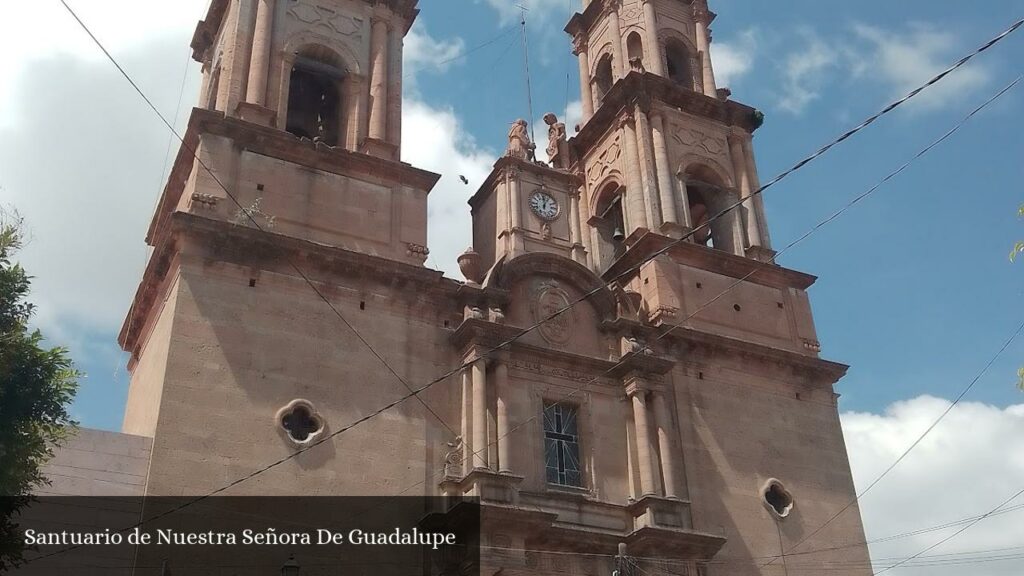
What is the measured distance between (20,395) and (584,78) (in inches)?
815

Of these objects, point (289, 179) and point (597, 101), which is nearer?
point (289, 179)

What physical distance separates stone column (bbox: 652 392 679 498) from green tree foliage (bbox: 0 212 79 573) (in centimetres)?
1124

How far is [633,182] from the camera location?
85.4 feet

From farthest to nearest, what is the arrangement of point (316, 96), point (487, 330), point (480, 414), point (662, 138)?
point (662, 138) → point (316, 96) → point (487, 330) → point (480, 414)

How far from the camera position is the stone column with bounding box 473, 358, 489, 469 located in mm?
19281

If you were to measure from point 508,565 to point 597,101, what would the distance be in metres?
15.8

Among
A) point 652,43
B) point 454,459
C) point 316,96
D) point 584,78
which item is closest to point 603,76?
point 584,78

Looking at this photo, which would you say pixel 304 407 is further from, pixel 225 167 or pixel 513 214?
pixel 513 214

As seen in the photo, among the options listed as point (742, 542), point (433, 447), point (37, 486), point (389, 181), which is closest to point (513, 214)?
point (389, 181)

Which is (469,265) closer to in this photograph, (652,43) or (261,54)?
(261,54)

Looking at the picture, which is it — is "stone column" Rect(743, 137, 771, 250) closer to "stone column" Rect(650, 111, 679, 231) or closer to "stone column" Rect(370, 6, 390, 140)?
"stone column" Rect(650, 111, 679, 231)

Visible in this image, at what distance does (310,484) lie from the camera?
59.3 feet

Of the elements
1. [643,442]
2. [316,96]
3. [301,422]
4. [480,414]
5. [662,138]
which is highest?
[316,96]

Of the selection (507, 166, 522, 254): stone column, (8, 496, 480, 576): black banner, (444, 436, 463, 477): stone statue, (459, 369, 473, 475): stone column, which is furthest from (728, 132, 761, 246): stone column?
(8, 496, 480, 576): black banner
